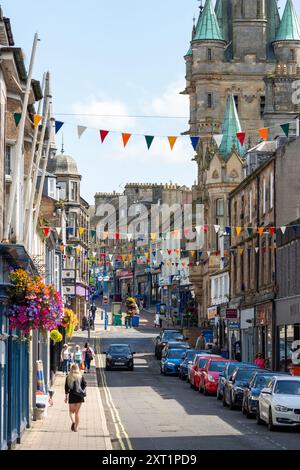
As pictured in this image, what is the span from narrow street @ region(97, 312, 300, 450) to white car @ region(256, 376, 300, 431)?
1.03ft

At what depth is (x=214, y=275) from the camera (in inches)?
3733

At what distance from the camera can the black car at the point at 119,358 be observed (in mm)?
67938

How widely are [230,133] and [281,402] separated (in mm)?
67820

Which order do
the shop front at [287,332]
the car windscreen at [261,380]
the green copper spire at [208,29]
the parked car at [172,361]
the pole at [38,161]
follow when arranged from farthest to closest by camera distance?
the green copper spire at [208,29], the parked car at [172,361], the shop front at [287,332], the car windscreen at [261,380], the pole at [38,161]

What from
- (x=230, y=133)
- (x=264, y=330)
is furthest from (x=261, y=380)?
(x=230, y=133)

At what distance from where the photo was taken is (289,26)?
114 meters

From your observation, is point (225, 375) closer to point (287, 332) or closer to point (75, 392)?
point (75, 392)

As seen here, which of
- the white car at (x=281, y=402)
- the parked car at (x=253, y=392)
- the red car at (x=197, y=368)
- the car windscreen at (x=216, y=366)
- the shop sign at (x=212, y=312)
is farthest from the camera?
the shop sign at (x=212, y=312)

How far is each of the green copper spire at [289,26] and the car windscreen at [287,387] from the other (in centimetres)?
8333

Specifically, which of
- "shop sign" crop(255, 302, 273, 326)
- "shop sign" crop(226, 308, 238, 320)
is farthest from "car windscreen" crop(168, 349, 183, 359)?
"shop sign" crop(226, 308, 238, 320)

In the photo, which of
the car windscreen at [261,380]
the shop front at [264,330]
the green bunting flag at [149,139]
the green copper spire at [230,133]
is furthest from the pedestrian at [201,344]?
the green bunting flag at [149,139]

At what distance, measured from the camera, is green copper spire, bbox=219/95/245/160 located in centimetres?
9738

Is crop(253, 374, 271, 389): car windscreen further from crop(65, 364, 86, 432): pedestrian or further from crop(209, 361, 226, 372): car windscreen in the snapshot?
crop(209, 361, 226, 372): car windscreen

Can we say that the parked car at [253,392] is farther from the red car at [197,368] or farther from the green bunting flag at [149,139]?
the red car at [197,368]
